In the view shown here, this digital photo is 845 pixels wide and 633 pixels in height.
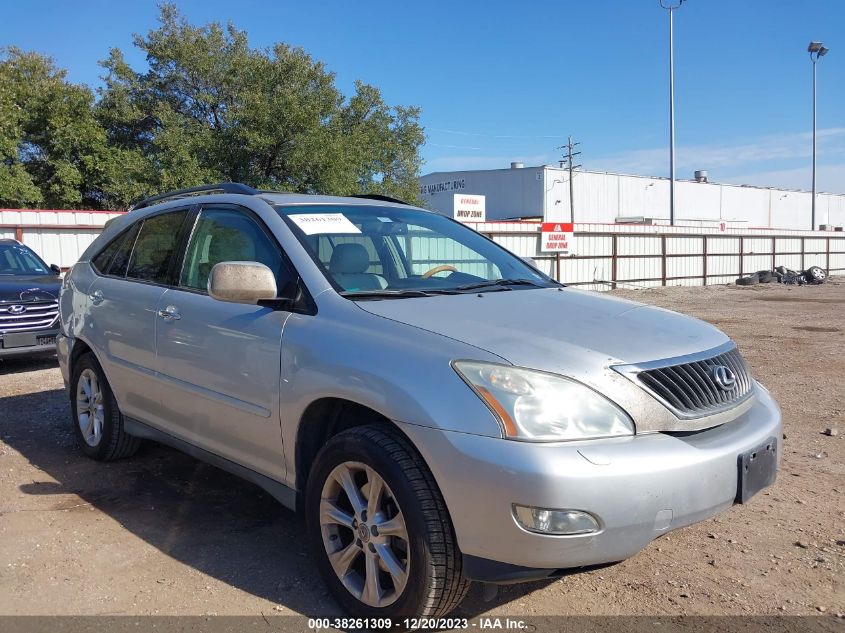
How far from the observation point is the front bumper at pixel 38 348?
27.2 ft

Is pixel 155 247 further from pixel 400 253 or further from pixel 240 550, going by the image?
pixel 240 550

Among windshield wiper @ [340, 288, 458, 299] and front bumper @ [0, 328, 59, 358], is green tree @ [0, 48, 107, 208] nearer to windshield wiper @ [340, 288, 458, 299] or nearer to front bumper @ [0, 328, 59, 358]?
front bumper @ [0, 328, 59, 358]

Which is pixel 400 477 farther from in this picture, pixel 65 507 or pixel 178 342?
pixel 65 507

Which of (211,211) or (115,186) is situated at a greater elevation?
(115,186)

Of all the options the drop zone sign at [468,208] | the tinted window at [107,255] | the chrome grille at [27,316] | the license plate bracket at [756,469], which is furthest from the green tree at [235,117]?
the license plate bracket at [756,469]

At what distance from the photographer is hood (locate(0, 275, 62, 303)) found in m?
8.38

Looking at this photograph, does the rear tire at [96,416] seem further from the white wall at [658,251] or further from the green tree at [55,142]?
the green tree at [55,142]

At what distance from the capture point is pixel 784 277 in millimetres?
28328

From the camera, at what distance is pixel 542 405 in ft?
8.25

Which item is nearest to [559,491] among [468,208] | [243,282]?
[243,282]

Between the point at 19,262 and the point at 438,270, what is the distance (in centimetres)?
800

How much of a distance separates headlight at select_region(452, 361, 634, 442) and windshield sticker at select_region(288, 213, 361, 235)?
135 cm

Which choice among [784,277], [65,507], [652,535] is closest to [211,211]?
[65,507]

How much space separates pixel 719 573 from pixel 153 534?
2.83m
